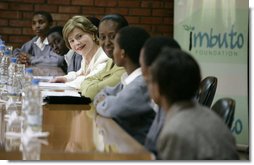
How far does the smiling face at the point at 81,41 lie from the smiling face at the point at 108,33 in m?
0.72

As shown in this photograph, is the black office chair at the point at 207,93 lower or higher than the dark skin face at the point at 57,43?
lower

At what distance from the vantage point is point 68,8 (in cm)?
339

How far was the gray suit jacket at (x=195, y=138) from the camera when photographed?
1.38 meters

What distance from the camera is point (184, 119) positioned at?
142cm

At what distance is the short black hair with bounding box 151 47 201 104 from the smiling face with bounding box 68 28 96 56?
206 cm

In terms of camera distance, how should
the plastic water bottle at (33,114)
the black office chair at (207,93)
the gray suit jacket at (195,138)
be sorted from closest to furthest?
the gray suit jacket at (195,138) → the plastic water bottle at (33,114) → the black office chair at (207,93)

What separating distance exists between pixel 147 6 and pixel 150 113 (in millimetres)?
1274

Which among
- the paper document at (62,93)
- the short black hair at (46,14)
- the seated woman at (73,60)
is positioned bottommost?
the paper document at (62,93)

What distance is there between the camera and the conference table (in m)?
1.63

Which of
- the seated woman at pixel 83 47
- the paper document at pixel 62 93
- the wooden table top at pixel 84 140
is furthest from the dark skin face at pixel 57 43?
the wooden table top at pixel 84 140

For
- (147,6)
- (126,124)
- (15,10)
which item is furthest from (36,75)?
(126,124)

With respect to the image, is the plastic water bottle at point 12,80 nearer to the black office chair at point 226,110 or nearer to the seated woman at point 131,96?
the seated woman at point 131,96

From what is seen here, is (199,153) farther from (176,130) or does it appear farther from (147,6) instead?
(147,6)

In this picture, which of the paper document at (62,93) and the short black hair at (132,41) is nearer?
the short black hair at (132,41)
